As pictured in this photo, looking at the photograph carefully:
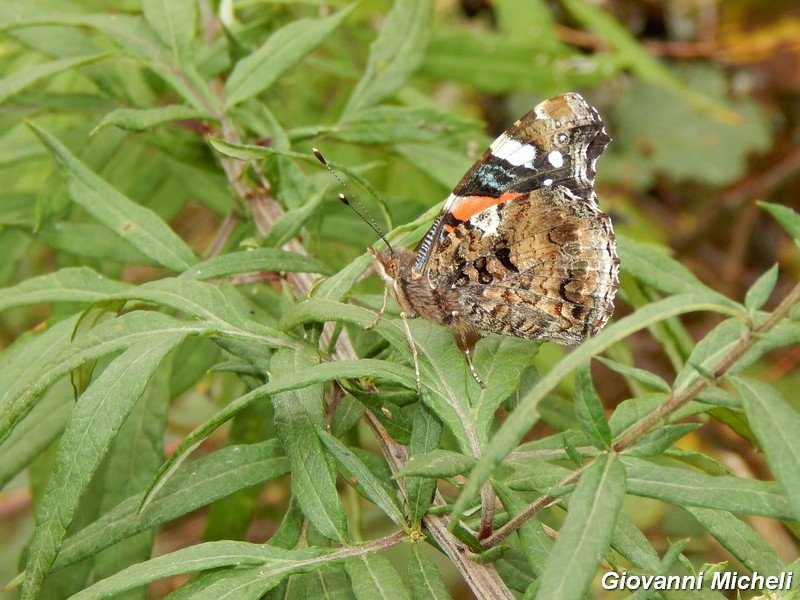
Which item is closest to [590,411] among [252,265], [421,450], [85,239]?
[421,450]

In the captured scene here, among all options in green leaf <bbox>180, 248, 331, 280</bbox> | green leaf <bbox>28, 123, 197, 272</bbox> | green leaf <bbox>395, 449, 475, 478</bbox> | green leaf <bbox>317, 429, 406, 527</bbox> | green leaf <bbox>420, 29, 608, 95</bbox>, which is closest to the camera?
green leaf <bbox>395, 449, 475, 478</bbox>

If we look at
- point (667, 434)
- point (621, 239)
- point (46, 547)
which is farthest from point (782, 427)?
point (46, 547)

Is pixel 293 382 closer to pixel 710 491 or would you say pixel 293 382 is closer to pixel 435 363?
pixel 435 363

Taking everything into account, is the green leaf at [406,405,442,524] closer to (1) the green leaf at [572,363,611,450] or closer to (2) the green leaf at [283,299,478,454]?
(2) the green leaf at [283,299,478,454]

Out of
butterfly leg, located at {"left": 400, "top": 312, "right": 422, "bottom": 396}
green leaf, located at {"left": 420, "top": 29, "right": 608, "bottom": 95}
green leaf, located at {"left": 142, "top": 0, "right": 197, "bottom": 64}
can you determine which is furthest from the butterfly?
green leaf, located at {"left": 420, "top": 29, "right": 608, "bottom": 95}

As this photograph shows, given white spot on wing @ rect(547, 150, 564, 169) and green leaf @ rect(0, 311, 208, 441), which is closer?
green leaf @ rect(0, 311, 208, 441)

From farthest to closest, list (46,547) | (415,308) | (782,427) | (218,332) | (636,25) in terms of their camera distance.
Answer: (636,25), (415,308), (218,332), (46,547), (782,427)

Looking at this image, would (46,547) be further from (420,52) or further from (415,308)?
(420,52)
